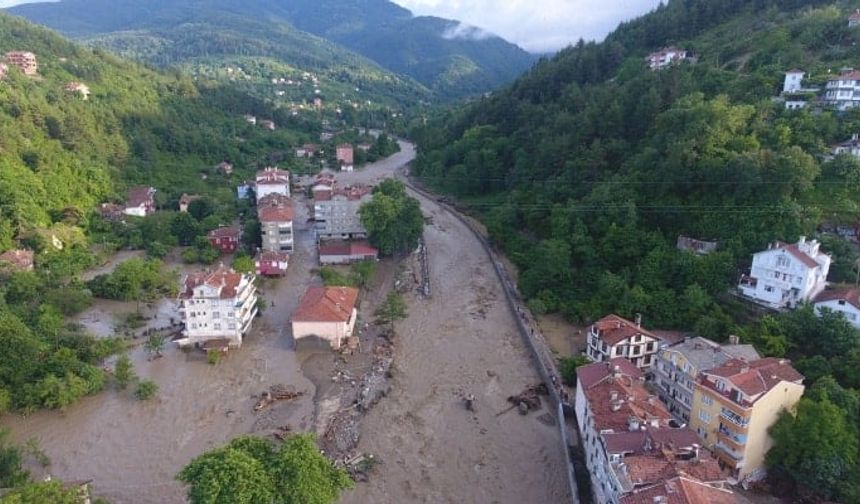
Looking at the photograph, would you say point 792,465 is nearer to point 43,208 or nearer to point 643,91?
point 643,91

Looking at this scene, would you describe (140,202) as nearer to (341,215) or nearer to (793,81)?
(341,215)

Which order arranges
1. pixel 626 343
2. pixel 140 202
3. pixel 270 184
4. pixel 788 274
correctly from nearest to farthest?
pixel 626 343, pixel 788 274, pixel 140 202, pixel 270 184

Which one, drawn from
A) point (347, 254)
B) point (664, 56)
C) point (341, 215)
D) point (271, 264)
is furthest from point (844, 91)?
point (271, 264)

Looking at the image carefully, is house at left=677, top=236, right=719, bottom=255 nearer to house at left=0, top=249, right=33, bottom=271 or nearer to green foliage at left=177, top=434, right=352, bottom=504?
green foliage at left=177, top=434, right=352, bottom=504

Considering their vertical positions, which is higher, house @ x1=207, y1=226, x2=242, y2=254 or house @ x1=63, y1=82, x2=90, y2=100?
house @ x1=63, y1=82, x2=90, y2=100

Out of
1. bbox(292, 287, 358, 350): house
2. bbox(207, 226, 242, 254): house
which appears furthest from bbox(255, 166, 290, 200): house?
bbox(292, 287, 358, 350): house
